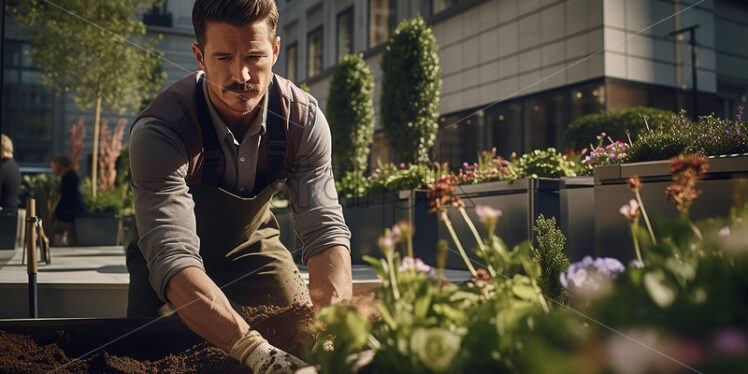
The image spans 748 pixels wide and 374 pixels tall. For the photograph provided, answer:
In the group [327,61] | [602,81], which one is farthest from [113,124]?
[602,81]

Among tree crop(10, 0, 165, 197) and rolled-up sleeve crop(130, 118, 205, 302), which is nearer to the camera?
rolled-up sleeve crop(130, 118, 205, 302)

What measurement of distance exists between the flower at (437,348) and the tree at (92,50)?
264 cm

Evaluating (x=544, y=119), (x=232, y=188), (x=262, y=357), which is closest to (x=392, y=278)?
(x=262, y=357)

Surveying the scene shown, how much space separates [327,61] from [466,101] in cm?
483

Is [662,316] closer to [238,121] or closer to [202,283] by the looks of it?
[202,283]

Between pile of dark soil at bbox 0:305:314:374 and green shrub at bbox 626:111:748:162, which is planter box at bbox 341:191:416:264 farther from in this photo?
pile of dark soil at bbox 0:305:314:374

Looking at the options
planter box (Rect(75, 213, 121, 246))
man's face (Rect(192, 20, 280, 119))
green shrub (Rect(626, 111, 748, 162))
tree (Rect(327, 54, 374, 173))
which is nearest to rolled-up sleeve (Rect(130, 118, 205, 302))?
man's face (Rect(192, 20, 280, 119))

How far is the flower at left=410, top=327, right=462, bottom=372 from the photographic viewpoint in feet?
1.36

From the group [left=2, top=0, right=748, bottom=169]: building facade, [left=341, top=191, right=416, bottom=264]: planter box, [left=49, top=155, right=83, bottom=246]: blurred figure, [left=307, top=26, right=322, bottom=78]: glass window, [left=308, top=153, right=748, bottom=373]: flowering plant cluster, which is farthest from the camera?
[left=307, top=26, right=322, bottom=78]: glass window

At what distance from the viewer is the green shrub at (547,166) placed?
4113 mm

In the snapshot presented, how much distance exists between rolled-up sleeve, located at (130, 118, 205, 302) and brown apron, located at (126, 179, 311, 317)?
1.08 ft

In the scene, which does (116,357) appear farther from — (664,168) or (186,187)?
(664,168)

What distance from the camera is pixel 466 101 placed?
1029 cm

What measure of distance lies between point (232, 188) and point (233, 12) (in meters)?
0.71
